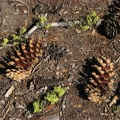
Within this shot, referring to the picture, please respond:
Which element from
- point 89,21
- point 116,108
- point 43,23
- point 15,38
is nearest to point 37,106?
point 116,108

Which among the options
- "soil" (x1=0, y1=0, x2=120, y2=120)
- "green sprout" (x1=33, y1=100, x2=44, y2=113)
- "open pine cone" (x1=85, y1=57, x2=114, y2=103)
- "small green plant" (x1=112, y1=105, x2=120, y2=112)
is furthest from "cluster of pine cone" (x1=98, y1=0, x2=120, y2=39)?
"green sprout" (x1=33, y1=100, x2=44, y2=113)

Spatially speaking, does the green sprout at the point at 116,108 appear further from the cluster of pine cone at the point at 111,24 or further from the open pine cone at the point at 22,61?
the open pine cone at the point at 22,61

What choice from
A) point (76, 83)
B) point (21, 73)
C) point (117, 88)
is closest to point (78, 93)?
point (76, 83)

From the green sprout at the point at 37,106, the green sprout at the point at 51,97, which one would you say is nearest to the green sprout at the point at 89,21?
the green sprout at the point at 51,97

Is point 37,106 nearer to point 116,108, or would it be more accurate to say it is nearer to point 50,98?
point 50,98

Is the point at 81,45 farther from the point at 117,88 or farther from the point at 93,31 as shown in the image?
the point at 117,88
